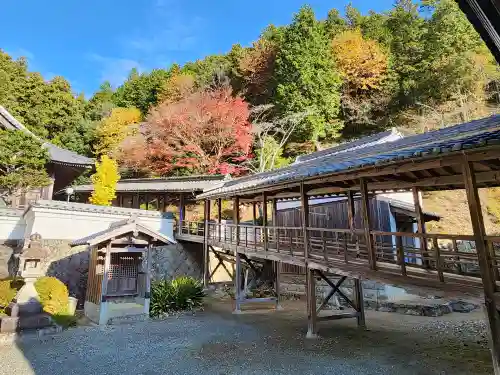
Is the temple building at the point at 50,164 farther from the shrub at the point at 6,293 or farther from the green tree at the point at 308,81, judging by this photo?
the green tree at the point at 308,81

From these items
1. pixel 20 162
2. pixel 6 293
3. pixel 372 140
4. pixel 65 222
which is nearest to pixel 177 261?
pixel 65 222

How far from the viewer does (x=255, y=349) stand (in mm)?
8016

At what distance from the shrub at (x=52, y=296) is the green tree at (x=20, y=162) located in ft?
21.3

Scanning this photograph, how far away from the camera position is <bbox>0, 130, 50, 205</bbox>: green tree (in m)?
14.8

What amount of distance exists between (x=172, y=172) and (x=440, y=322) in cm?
2263

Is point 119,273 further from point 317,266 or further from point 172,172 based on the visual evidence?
point 172,172

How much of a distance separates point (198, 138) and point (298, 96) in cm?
920

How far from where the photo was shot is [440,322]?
35.4ft

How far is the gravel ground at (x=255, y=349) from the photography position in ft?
22.2

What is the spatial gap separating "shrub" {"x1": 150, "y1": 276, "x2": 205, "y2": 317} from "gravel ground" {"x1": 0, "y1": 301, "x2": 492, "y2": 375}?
110 centimetres

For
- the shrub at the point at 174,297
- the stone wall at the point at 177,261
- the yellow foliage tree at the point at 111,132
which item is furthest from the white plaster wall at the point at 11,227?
the yellow foliage tree at the point at 111,132

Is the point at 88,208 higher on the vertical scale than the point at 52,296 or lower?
higher

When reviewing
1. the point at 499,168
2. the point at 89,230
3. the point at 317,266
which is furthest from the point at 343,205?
the point at 89,230

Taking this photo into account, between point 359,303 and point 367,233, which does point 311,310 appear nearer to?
point 359,303
